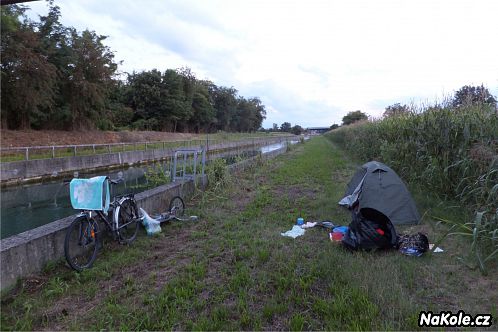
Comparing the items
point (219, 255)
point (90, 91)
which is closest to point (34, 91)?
point (90, 91)

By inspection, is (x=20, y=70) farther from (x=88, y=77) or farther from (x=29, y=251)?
(x=29, y=251)

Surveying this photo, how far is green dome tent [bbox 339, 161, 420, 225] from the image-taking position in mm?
5516

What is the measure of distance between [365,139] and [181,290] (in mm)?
13009

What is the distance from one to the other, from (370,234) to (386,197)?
5.82 ft

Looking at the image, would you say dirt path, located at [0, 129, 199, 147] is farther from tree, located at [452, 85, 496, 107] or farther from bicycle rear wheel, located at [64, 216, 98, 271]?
tree, located at [452, 85, 496, 107]

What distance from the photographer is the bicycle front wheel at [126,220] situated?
178 inches

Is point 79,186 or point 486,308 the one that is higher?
point 79,186

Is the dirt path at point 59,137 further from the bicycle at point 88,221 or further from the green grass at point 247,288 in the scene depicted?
the green grass at point 247,288

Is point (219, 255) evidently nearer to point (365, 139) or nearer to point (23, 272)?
point (23, 272)

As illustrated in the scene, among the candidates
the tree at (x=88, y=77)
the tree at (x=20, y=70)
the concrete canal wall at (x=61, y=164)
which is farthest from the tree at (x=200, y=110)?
the concrete canal wall at (x=61, y=164)

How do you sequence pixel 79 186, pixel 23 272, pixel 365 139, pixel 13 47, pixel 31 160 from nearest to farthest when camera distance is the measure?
pixel 23 272, pixel 79 186, pixel 31 160, pixel 365 139, pixel 13 47

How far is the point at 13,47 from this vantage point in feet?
59.1

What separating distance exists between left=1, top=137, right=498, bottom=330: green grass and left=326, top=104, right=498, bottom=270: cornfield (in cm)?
57

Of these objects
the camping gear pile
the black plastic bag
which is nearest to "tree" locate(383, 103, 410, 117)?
the camping gear pile
